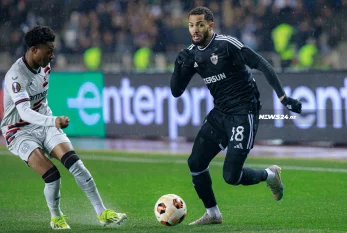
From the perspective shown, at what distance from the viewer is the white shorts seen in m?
7.87

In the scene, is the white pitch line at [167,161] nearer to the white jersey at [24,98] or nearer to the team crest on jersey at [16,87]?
the white jersey at [24,98]

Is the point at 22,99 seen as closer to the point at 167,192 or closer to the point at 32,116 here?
the point at 32,116

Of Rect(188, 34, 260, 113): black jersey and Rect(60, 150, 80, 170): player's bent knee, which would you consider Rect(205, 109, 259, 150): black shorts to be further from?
Rect(60, 150, 80, 170): player's bent knee

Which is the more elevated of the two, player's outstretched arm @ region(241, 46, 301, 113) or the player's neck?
the player's neck

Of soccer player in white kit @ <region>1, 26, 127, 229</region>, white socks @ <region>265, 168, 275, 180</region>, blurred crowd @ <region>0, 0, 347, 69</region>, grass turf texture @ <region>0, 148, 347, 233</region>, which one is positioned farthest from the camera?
blurred crowd @ <region>0, 0, 347, 69</region>

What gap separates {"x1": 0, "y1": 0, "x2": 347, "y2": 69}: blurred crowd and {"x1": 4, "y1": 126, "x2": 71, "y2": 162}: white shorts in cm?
807

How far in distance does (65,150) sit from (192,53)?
1562mm

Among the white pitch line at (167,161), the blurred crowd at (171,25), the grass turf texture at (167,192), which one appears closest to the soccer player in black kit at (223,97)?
the grass turf texture at (167,192)

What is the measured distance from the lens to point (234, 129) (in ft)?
25.8

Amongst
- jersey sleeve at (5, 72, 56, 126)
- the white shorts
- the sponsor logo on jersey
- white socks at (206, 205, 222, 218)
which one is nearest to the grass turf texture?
white socks at (206, 205, 222, 218)

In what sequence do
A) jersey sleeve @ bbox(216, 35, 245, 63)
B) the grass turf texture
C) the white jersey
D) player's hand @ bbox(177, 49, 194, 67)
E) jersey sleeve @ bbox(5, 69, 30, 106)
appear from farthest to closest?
1. the grass turf texture
2. player's hand @ bbox(177, 49, 194, 67)
3. jersey sleeve @ bbox(216, 35, 245, 63)
4. jersey sleeve @ bbox(5, 69, 30, 106)
5. the white jersey

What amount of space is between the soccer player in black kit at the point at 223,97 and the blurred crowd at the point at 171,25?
286 inches

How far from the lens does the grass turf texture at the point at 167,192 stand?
26.6 feet

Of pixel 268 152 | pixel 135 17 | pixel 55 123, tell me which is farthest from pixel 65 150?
pixel 135 17
